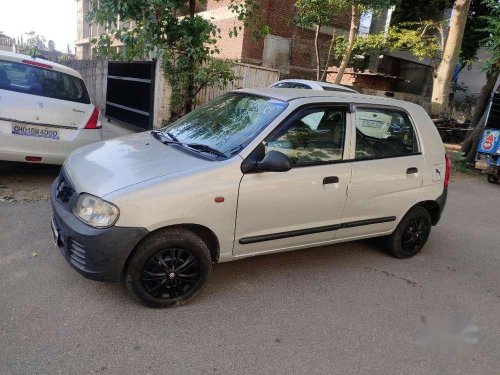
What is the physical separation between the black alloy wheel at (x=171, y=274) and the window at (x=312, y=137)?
1.13 m

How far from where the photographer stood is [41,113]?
527cm

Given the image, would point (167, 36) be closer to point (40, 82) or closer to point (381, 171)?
point (40, 82)

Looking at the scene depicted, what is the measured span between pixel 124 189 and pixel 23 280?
133 centimetres

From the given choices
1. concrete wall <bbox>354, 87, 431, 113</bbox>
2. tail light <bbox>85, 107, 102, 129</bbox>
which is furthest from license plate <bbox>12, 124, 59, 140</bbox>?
concrete wall <bbox>354, 87, 431, 113</bbox>

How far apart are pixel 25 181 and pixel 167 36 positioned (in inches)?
157

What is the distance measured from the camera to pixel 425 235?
482 cm

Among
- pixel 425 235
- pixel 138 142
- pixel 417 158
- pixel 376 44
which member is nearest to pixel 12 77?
pixel 138 142

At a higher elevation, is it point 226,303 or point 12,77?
point 12,77

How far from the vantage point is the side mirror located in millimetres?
3270

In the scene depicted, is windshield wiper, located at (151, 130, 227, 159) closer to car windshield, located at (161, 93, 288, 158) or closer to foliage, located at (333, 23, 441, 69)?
car windshield, located at (161, 93, 288, 158)

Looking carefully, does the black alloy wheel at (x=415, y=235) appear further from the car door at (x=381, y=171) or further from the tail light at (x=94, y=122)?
the tail light at (x=94, y=122)

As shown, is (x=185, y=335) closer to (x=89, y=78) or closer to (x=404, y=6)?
(x=89, y=78)

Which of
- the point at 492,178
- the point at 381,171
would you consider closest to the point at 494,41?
the point at 492,178

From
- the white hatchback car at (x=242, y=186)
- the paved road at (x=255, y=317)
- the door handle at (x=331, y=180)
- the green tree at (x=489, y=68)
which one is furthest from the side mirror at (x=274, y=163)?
the green tree at (x=489, y=68)
